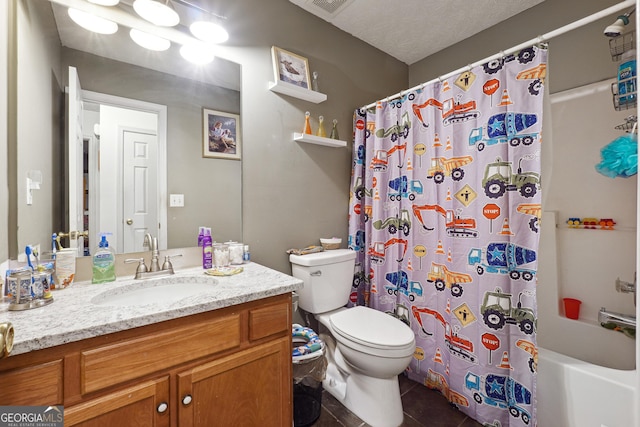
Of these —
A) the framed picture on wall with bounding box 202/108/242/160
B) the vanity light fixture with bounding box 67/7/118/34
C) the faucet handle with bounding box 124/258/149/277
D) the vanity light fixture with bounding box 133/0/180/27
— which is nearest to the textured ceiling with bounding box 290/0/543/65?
the vanity light fixture with bounding box 133/0/180/27

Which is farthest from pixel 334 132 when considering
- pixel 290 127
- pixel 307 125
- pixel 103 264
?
pixel 103 264

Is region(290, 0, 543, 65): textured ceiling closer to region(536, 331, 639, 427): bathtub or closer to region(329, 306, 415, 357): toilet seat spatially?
region(329, 306, 415, 357): toilet seat

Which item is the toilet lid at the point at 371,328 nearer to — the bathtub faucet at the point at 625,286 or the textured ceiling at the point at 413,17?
the bathtub faucet at the point at 625,286

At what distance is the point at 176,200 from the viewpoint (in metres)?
1.43

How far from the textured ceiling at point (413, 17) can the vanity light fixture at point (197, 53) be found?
2.52 feet

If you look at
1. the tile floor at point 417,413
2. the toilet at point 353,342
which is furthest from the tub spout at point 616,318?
the toilet at point 353,342

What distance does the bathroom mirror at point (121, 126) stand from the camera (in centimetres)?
108

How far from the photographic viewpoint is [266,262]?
1746mm

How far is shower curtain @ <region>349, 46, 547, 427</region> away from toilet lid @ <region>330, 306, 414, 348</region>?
33 cm

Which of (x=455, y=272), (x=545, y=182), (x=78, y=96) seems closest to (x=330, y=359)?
(x=455, y=272)

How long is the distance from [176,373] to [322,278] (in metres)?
0.98

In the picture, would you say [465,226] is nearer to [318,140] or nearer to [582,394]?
[582,394]

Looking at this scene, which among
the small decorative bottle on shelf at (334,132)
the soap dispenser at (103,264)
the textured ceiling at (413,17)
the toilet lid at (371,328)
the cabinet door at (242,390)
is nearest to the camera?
the cabinet door at (242,390)

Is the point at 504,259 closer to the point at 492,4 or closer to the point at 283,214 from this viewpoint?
the point at 283,214
